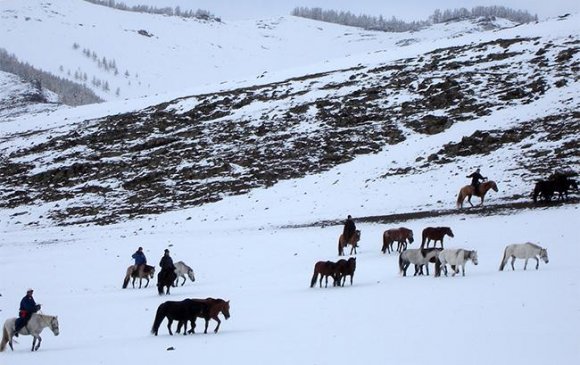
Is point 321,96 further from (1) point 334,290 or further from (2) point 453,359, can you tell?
(2) point 453,359

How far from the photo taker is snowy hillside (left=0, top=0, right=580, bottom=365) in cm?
A: 1173

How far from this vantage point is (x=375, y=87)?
63.2 meters

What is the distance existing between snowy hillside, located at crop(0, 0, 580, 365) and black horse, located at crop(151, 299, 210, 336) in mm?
382

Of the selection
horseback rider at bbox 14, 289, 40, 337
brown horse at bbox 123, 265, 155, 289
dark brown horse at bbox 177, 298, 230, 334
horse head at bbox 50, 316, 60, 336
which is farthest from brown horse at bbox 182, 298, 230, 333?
brown horse at bbox 123, 265, 155, 289

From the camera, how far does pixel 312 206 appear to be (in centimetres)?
3753

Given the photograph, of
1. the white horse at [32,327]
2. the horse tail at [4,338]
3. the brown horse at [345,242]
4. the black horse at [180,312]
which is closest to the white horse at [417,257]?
the brown horse at [345,242]

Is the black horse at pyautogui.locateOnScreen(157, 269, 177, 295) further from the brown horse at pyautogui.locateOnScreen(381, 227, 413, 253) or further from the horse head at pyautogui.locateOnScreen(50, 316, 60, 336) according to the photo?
the brown horse at pyautogui.locateOnScreen(381, 227, 413, 253)

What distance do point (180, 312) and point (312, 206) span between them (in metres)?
24.1

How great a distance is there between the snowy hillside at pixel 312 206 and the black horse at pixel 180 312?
382 millimetres

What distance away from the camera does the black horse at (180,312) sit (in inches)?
543

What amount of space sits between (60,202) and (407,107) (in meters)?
32.8

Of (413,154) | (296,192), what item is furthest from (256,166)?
(413,154)

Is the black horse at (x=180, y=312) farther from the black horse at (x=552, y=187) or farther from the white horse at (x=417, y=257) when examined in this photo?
the black horse at (x=552, y=187)

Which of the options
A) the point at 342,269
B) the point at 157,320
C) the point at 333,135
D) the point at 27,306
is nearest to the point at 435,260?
the point at 342,269
